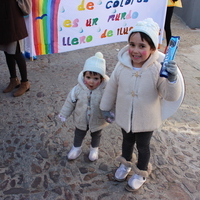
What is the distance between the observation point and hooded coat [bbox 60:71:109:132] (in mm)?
2500

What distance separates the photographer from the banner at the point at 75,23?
161 inches

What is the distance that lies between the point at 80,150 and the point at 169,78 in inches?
57.9

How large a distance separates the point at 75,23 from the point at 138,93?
2.61 metres

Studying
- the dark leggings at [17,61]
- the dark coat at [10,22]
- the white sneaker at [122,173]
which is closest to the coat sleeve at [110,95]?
the white sneaker at [122,173]

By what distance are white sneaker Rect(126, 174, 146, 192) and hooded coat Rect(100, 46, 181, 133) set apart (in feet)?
1.84

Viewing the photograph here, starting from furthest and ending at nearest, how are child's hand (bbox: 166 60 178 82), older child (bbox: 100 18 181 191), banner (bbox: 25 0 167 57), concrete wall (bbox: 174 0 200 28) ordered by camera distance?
concrete wall (bbox: 174 0 200 28), banner (bbox: 25 0 167 57), older child (bbox: 100 18 181 191), child's hand (bbox: 166 60 178 82)

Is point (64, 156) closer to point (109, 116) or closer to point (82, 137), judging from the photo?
point (82, 137)

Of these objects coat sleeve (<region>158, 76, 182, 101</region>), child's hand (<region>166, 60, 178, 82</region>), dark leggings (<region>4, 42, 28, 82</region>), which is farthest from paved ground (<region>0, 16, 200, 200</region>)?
child's hand (<region>166, 60, 178, 82</region>)

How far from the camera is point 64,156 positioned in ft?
9.52

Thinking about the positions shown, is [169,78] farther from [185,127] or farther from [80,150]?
[185,127]

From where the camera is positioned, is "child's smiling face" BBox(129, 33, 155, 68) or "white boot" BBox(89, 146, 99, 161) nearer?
"child's smiling face" BBox(129, 33, 155, 68)

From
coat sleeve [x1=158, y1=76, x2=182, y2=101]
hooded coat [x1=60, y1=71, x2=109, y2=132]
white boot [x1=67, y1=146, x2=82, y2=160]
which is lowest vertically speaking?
white boot [x1=67, y1=146, x2=82, y2=160]

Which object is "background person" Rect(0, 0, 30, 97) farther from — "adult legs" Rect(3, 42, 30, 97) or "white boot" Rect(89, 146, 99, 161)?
"white boot" Rect(89, 146, 99, 161)

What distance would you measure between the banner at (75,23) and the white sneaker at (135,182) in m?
2.64
